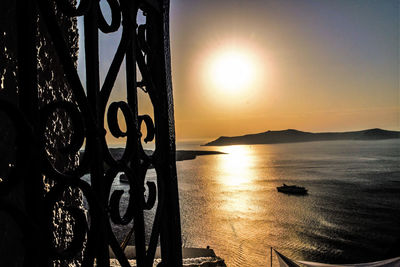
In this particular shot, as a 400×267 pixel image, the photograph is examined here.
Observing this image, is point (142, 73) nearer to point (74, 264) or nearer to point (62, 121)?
point (62, 121)

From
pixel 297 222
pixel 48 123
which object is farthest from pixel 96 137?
pixel 297 222

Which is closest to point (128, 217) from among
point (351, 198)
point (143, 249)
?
point (143, 249)

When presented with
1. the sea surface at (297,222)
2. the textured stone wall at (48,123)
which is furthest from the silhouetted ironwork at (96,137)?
the sea surface at (297,222)

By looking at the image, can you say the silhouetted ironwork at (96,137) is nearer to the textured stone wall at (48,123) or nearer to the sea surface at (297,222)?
the textured stone wall at (48,123)

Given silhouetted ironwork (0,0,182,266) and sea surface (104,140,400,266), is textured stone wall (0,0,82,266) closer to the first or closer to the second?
silhouetted ironwork (0,0,182,266)

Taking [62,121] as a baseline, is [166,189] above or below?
below
